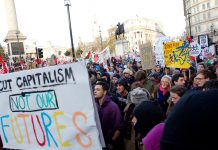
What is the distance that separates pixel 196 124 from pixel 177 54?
7.78m

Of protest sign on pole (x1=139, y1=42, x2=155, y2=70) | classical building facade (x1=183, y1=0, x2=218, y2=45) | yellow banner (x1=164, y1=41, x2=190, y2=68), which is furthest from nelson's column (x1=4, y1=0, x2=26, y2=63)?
classical building facade (x1=183, y1=0, x2=218, y2=45)

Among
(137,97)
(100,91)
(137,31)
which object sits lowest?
(137,97)

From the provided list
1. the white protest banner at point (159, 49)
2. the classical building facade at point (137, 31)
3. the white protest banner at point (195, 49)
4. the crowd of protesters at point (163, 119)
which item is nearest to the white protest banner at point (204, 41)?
the white protest banner at point (159, 49)

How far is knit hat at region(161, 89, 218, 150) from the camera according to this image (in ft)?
3.60

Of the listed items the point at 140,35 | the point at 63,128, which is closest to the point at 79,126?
the point at 63,128

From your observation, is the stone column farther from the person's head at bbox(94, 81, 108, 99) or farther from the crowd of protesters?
the person's head at bbox(94, 81, 108, 99)

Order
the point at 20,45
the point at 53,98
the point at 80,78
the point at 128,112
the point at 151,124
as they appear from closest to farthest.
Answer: the point at 151,124, the point at 80,78, the point at 53,98, the point at 128,112, the point at 20,45

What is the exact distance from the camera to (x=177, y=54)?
8703 mm

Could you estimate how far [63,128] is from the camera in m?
3.12

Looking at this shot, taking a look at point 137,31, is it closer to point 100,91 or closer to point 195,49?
point 195,49

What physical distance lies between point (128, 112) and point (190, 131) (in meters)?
3.11

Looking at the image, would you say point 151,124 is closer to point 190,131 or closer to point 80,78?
point 80,78

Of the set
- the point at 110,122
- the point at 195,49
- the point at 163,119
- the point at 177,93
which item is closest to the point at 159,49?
the point at 195,49

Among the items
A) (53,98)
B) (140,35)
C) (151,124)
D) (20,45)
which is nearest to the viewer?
(151,124)
